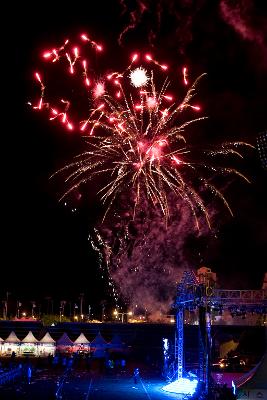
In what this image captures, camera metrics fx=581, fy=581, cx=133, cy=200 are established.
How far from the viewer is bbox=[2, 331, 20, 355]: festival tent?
4438 cm

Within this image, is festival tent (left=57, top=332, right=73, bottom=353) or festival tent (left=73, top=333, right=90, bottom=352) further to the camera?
festival tent (left=73, top=333, right=90, bottom=352)

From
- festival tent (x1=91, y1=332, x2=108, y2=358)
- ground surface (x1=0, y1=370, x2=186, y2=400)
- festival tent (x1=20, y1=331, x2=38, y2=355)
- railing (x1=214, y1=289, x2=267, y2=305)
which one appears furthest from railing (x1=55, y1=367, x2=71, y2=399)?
railing (x1=214, y1=289, x2=267, y2=305)

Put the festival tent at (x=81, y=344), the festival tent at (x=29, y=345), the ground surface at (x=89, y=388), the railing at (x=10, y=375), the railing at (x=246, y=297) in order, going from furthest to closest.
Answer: the festival tent at (x=81, y=344) → the festival tent at (x=29, y=345) → the railing at (x=10, y=375) → the railing at (x=246, y=297) → the ground surface at (x=89, y=388)

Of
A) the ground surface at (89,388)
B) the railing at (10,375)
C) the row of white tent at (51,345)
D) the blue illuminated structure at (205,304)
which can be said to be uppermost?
the blue illuminated structure at (205,304)

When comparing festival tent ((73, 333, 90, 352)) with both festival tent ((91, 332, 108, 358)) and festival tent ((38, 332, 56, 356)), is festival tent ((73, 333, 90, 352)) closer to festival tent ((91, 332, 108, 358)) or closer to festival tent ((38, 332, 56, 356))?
Result: festival tent ((91, 332, 108, 358))

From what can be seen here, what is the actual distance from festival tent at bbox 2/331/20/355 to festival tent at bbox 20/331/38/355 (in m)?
0.40

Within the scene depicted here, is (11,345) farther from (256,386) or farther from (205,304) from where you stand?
(256,386)

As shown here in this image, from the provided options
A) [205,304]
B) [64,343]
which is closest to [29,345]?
[64,343]

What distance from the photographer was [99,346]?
4412cm

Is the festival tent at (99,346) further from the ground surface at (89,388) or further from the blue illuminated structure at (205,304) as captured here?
Result: the blue illuminated structure at (205,304)

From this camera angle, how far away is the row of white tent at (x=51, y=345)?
1737 inches

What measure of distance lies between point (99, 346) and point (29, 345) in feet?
17.8

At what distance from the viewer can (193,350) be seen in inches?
1877

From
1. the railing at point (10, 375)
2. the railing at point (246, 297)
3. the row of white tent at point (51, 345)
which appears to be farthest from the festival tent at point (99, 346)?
the railing at point (246, 297)
